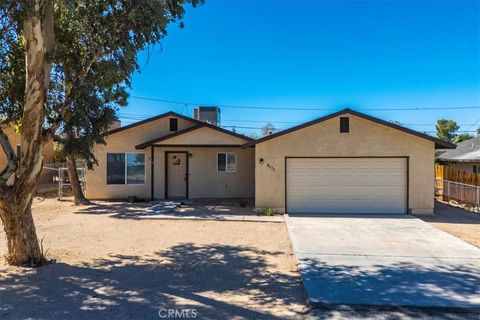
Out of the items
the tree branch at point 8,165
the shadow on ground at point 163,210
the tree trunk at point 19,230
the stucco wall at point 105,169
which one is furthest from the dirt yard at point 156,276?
the stucco wall at point 105,169

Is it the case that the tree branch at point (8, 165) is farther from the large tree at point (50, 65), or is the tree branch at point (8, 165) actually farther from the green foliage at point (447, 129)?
the green foliage at point (447, 129)

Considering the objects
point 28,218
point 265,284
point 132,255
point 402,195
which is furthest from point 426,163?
point 28,218

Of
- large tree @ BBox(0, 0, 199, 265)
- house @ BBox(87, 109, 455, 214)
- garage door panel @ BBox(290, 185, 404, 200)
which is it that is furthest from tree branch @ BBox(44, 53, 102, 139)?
garage door panel @ BBox(290, 185, 404, 200)

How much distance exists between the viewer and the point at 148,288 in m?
5.74

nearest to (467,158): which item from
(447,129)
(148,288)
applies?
(148,288)

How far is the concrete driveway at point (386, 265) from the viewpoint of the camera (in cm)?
525

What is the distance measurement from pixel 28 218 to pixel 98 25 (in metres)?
3.76

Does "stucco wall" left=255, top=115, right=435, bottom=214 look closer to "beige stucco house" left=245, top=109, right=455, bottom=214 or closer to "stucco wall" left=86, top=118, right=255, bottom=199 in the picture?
"beige stucco house" left=245, top=109, right=455, bottom=214

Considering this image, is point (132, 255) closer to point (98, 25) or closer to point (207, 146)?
point (98, 25)

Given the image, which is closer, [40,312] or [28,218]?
[40,312]

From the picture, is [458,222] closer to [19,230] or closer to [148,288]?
[148,288]

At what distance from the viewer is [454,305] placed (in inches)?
194

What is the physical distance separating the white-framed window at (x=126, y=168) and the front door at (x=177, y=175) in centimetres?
122

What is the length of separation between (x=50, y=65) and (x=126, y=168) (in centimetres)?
1089
